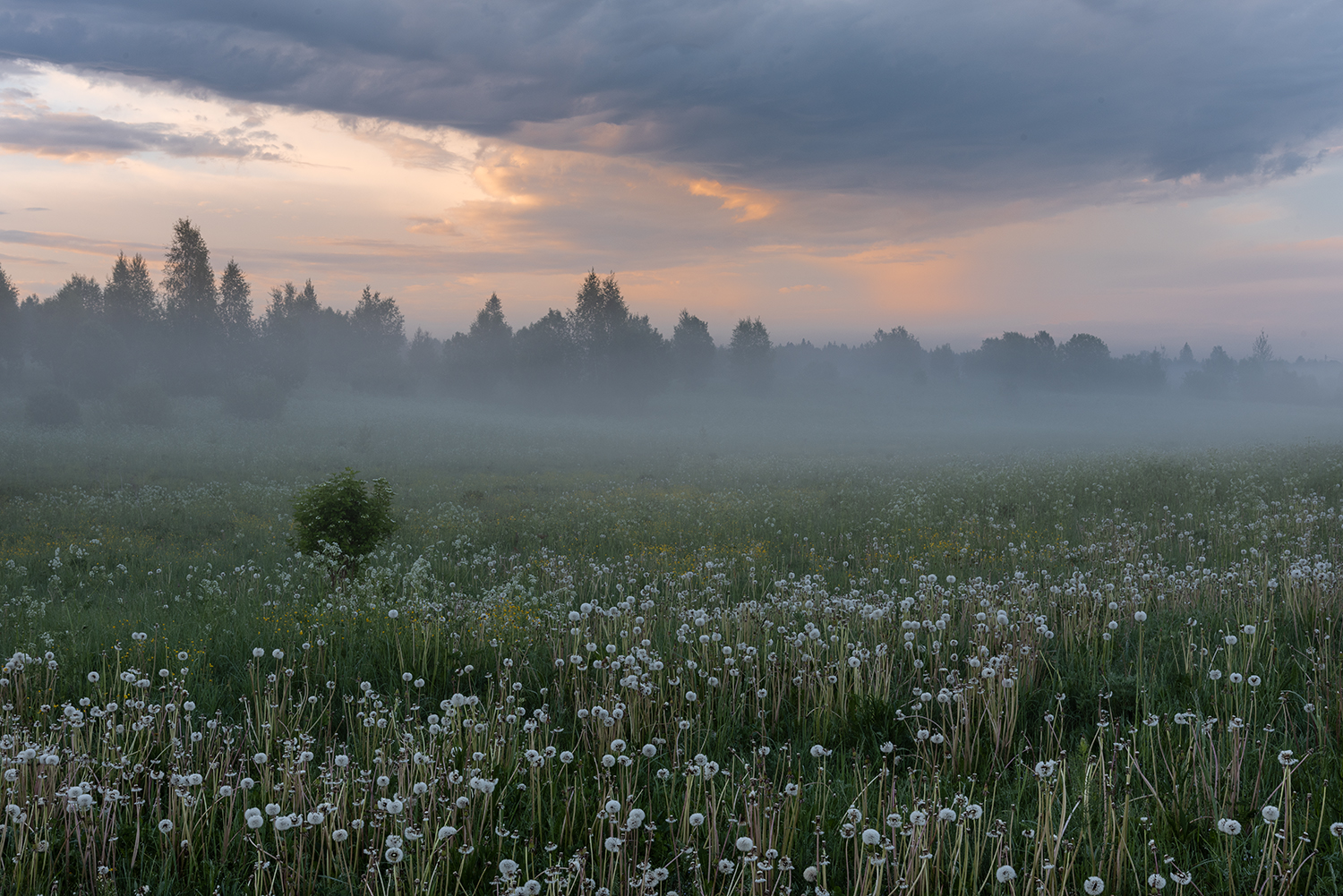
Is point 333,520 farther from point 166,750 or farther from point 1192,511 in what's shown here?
point 1192,511

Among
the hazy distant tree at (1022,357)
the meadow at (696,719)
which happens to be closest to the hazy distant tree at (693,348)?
the hazy distant tree at (1022,357)

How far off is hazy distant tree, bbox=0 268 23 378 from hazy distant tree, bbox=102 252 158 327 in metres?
5.91

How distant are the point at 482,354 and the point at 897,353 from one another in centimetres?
8877

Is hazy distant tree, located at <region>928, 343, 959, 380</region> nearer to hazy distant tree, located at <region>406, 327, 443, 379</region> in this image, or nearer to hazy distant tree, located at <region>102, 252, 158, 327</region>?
hazy distant tree, located at <region>406, 327, 443, 379</region>

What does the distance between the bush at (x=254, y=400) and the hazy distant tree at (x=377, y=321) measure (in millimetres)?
33212

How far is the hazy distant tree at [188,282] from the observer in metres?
61.8

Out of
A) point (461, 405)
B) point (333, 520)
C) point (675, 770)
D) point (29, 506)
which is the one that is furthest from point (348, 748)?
point (461, 405)

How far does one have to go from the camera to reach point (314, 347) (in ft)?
285

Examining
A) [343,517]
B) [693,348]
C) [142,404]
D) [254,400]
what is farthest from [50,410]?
[693,348]

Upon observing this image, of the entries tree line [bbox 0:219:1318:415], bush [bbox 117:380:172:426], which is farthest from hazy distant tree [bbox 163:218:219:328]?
bush [bbox 117:380:172:426]

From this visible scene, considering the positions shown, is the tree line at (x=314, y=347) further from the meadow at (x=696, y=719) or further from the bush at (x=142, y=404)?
the meadow at (x=696, y=719)

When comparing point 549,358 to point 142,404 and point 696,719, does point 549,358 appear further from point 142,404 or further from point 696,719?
point 696,719

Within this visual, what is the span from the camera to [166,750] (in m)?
4.39

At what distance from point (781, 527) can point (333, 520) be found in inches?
365
